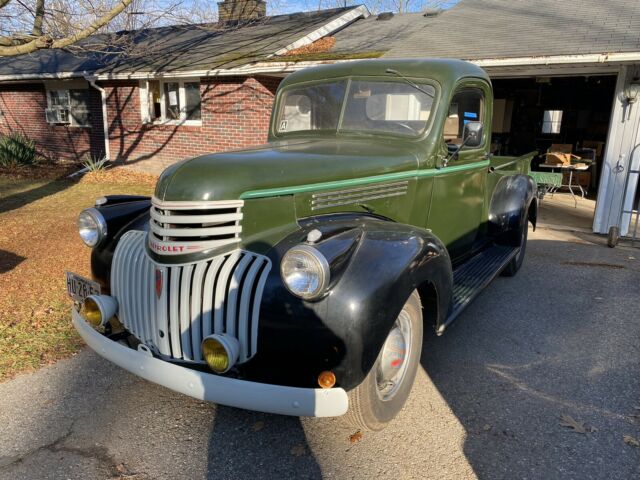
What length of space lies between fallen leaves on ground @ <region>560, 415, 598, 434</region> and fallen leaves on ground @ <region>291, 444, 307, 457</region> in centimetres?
147

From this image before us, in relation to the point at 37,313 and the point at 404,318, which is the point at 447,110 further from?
the point at 37,313

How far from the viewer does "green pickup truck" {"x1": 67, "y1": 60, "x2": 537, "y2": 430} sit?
221 centimetres

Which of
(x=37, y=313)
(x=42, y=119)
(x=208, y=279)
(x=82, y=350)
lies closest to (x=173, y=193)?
(x=208, y=279)

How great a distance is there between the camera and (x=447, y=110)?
3721mm

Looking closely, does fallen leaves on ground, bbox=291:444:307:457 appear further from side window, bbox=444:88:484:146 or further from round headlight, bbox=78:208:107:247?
side window, bbox=444:88:484:146

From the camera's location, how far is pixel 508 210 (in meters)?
4.91

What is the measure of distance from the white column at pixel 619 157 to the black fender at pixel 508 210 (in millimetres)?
3391

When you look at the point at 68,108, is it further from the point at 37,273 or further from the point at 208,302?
the point at 208,302

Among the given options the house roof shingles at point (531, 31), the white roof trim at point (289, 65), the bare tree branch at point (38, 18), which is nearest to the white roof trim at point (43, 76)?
the white roof trim at point (289, 65)

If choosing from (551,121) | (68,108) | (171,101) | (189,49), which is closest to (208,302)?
(171,101)

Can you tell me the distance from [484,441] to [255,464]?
3.99ft

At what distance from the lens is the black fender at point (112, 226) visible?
3059mm

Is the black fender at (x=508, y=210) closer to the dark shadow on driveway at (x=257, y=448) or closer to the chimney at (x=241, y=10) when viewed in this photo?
the dark shadow on driveway at (x=257, y=448)

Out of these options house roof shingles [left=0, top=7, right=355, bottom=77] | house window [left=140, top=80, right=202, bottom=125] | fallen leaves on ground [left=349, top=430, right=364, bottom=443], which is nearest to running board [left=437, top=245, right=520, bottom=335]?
fallen leaves on ground [left=349, top=430, right=364, bottom=443]
